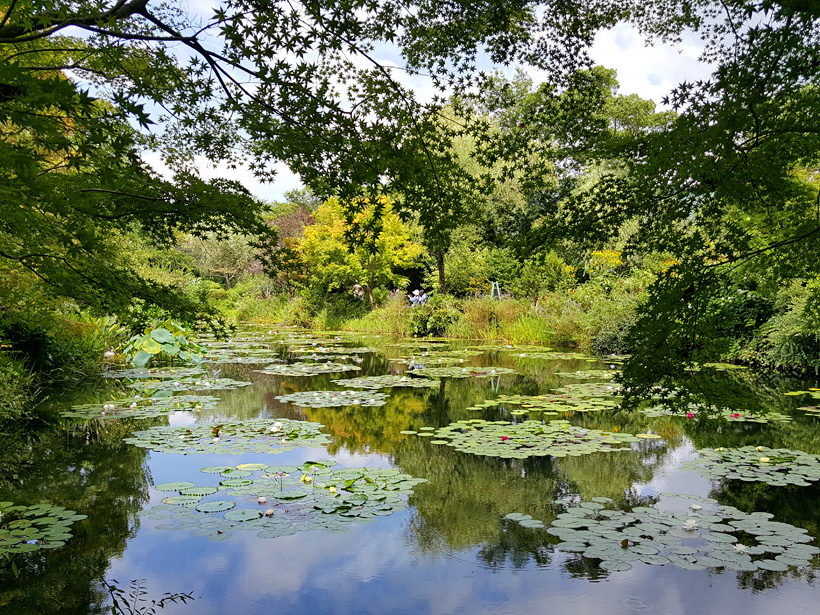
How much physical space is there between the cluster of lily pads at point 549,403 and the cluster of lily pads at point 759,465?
Result: 5.84 ft

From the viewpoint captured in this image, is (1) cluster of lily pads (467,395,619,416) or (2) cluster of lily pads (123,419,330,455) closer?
(2) cluster of lily pads (123,419,330,455)

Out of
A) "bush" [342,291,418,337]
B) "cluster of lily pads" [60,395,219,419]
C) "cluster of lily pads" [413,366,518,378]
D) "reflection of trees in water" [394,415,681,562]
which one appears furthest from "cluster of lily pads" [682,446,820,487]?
"bush" [342,291,418,337]

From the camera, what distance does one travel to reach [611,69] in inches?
1033

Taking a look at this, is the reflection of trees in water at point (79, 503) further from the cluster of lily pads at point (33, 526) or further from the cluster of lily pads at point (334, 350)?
the cluster of lily pads at point (334, 350)

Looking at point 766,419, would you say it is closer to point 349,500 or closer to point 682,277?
point 682,277

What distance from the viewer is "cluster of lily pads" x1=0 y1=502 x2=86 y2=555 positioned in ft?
10.7

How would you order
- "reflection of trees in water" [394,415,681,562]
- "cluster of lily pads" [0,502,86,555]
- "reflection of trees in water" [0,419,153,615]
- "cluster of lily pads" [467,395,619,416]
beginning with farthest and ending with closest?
1. "cluster of lily pads" [467,395,619,416]
2. "reflection of trees in water" [394,415,681,562]
3. "cluster of lily pads" [0,502,86,555]
4. "reflection of trees in water" [0,419,153,615]

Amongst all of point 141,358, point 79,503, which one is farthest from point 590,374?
point 141,358

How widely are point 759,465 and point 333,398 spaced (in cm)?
486

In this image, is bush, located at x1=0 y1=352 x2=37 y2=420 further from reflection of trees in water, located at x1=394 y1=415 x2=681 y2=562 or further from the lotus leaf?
the lotus leaf

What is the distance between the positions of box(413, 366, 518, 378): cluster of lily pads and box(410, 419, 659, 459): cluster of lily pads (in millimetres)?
3420

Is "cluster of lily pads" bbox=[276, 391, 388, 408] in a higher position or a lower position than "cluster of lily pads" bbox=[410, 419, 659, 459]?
higher

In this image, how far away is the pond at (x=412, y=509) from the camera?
2934 millimetres

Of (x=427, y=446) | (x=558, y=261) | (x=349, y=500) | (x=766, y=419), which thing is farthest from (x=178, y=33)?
(x=558, y=261)
